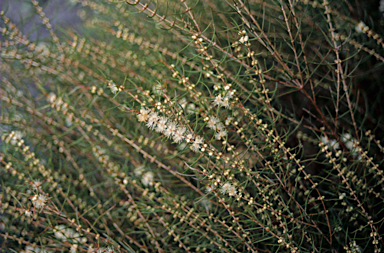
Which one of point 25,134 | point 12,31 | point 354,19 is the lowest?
point 25,134

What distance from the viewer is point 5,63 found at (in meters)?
0.63

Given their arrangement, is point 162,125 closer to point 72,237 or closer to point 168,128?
point 168,128

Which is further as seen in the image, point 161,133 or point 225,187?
point 161,133

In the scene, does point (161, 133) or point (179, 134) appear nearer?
point (179, 134)

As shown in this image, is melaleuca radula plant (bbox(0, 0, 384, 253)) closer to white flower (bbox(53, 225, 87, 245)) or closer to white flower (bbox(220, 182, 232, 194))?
white flower (bbox(53, 225, 87, 245))

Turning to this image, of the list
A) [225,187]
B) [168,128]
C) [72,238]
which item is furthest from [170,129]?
[72,238]

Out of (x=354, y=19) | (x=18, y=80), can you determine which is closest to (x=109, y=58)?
(x=18, y=80)

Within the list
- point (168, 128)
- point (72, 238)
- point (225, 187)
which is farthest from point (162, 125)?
point (72, 238)

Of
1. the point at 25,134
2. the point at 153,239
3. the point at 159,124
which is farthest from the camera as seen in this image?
the point at 25,134

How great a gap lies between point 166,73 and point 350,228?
0.46 metres

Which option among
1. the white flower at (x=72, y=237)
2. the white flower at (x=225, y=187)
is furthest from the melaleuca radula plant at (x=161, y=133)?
the white flower at (x=225, y=187)

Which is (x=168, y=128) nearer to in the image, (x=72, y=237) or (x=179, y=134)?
(x=179, y=134)

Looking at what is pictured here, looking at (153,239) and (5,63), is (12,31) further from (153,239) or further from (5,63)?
(153,239)

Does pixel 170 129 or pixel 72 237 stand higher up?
pixel 170 129
